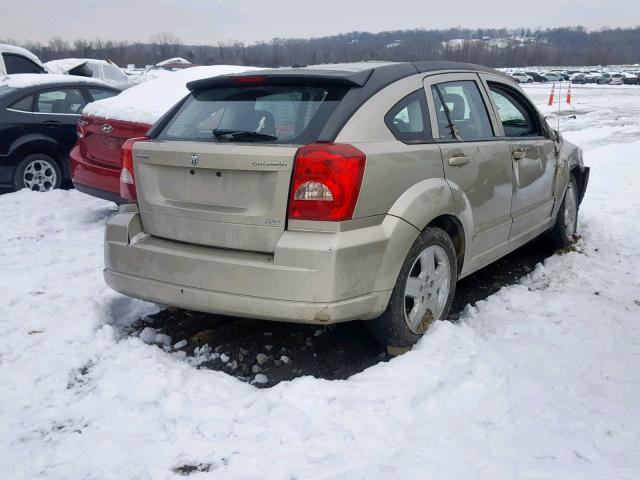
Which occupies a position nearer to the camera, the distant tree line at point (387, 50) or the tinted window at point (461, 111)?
the tinted window at point (461, 111)

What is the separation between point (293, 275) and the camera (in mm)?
2975

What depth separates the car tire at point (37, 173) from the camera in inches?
313

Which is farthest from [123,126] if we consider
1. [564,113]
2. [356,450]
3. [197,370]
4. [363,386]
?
[564,113]

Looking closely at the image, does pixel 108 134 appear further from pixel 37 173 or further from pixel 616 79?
pixel 616 79

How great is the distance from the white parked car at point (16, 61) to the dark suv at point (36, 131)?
7.30 m

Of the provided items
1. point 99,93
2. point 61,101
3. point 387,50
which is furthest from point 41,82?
point 387,50

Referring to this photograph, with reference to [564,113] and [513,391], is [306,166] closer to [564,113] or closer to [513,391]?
[513,391]

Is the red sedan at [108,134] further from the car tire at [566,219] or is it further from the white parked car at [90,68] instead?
the white parked car at [90,68]

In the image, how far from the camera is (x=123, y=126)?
20.1 feet

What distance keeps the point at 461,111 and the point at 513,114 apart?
3.27 feet

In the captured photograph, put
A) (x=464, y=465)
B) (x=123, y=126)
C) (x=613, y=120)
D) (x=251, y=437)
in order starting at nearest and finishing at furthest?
1. (x=464, y=465)
2. (x=251, y=437)
3. (x=123, y=126)
4. (x=613, y=120)

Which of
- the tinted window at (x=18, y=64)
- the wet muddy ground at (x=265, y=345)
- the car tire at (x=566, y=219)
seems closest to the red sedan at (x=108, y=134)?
the wet muddy ground at (x=265, y=345)

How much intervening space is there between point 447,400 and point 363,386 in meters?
0.40

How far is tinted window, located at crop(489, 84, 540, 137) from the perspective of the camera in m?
4.57
